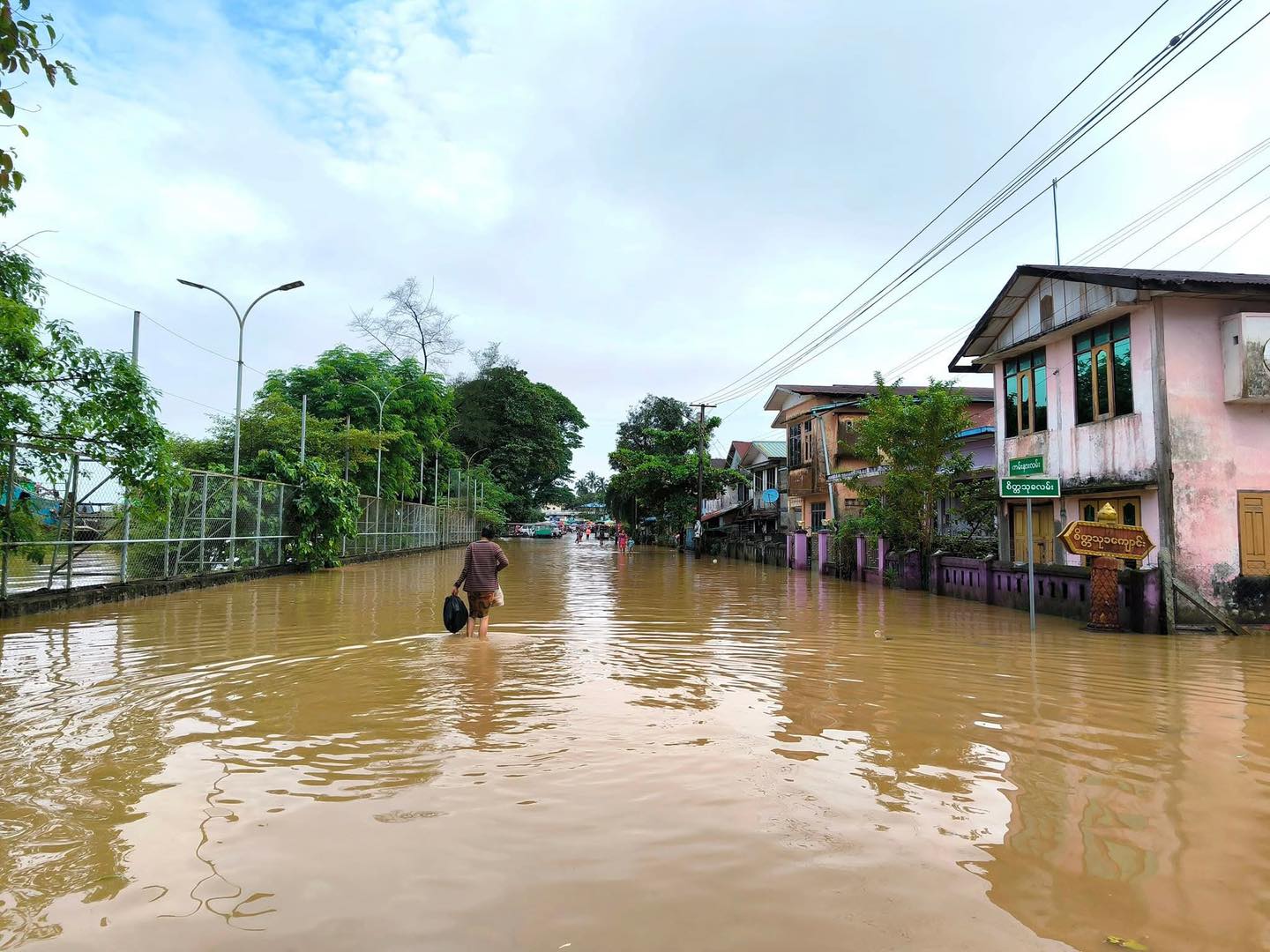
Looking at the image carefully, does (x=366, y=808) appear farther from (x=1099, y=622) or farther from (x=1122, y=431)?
(x=1122, y=431)

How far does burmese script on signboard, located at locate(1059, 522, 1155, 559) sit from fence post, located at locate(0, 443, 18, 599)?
52.6ft

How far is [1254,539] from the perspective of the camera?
46.1 feet

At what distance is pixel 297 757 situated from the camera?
536 cm

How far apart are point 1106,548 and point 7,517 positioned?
1675 centimetres

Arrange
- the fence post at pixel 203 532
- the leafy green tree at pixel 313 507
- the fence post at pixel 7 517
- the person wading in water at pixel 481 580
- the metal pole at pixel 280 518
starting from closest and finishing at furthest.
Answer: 1. the person wading in water at pixel 481 580
2. the fence post at pixel 7 517
3. the fence post at pixel 203 532
4. the metal pole at pixel 280 518
5. the leafy green tree at pixel 313 507

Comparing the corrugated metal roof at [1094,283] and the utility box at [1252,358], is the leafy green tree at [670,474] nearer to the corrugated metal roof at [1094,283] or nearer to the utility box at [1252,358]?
the corrugated metal roof at [1094,283]

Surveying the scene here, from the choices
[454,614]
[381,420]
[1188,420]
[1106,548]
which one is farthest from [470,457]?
[1106,548]

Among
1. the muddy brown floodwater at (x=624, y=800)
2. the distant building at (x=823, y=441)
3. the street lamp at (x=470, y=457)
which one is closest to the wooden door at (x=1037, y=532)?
the muddy brown floodwater at (x=624, y=800)

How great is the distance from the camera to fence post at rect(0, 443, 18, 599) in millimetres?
12031

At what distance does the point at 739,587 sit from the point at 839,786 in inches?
666

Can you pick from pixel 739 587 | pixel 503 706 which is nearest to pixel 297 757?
pixel 503 706

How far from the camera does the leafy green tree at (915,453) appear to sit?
2062 cm

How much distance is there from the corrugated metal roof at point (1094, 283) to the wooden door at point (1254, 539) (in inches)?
147

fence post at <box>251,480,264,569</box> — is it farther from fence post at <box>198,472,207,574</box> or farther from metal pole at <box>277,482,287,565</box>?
fence post at <box>198,472,207,574</box>
